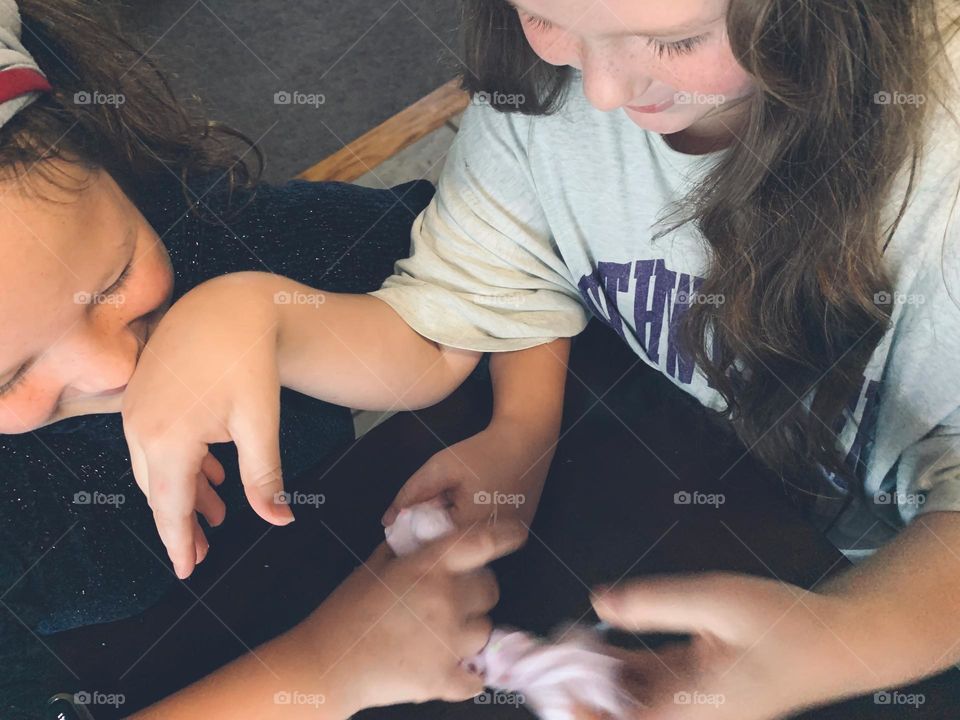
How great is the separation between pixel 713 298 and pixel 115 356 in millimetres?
379

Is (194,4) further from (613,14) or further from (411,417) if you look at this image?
(613,14)

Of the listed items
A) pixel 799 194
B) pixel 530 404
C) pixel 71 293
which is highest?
pixel 799 194

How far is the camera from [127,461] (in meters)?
0.66

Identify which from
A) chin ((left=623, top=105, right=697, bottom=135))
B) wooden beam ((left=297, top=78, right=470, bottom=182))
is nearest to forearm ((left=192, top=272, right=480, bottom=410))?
chin ((left=623, top=105, right=697, bottom=135))

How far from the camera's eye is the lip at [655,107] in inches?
18.7

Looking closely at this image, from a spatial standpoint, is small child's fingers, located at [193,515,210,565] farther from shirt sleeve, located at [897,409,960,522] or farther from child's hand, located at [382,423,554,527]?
shirt sleeve, located at [897,409,960,522]

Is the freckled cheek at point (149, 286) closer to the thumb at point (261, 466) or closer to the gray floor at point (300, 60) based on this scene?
the thumb at point (261, 466)

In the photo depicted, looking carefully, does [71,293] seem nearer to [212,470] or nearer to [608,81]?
[212,470]

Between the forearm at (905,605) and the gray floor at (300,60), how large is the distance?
3.51ft

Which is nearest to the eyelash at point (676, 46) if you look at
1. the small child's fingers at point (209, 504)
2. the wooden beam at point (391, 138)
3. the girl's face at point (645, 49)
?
the girl's face at point (645, 49)

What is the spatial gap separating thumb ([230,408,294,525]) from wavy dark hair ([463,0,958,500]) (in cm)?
28

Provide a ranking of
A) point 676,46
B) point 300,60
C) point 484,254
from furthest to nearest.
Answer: point 300,60, point 484,254, point 676,46

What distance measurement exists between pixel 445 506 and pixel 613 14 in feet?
1.04

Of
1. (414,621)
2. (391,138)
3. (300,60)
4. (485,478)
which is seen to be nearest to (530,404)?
(485,478)
